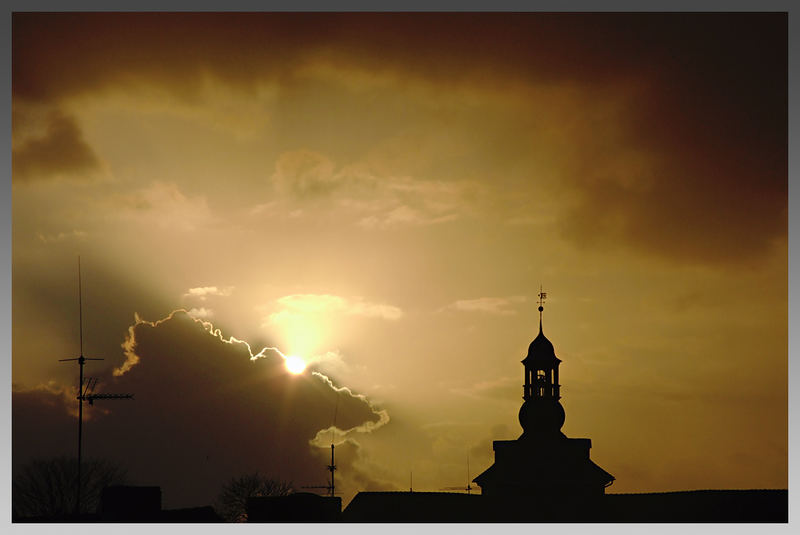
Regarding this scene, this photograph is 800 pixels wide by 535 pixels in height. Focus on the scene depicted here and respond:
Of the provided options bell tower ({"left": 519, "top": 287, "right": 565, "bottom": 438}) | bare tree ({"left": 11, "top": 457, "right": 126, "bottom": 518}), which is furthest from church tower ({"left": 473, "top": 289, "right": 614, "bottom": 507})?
bare tree ({"left": 11, "top": 457, "right": 126, "bottom": 518})

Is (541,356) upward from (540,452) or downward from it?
upward

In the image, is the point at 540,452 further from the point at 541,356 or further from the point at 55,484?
the point at 55,484

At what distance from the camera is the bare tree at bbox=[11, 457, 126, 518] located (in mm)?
38344

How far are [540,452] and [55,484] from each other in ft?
90.9

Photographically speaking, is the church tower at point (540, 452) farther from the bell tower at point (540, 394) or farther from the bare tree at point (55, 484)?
the bare tree at point (55, 484)

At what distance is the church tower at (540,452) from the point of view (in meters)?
57.7

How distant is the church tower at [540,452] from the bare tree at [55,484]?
736 inches

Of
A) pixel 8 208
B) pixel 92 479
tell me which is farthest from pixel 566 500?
pixel 8 208

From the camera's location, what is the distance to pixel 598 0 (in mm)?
18750

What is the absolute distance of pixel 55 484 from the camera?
41406mm

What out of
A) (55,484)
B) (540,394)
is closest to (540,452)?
(540,394)

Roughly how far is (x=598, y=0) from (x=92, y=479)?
32.9 metres

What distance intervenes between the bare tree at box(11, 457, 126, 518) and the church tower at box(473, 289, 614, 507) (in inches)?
736

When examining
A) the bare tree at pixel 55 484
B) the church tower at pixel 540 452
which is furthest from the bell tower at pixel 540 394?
the bare tree at pixel 55 484
